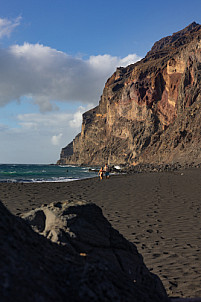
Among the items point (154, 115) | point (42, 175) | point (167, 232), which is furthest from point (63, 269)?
point (154, 115)

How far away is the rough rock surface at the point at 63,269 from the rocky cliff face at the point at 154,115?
42.9 m

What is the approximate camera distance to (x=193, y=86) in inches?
1951

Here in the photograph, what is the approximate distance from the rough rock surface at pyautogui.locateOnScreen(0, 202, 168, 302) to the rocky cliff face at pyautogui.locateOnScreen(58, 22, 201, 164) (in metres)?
42.9

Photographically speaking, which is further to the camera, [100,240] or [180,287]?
[180,287]

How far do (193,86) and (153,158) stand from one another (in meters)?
18.6

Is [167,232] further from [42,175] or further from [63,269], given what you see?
[42,175]

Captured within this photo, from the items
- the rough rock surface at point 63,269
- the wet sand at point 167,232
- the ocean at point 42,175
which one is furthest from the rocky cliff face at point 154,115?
the rough rock surface at point 63,269

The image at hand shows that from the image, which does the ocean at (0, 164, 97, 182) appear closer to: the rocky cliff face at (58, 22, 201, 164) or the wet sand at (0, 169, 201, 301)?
the wet sand at (0, 169, 201, 301)

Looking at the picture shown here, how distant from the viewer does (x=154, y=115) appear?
63312mm

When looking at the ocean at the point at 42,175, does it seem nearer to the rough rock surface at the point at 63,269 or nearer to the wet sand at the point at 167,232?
the wet sand at the point at 167,232

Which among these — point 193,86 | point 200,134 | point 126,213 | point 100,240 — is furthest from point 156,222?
point 193,86

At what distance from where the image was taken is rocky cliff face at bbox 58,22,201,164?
1924 inches

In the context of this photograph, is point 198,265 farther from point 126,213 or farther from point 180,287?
point 126,213

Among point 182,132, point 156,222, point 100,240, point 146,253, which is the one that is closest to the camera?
point 100,240
